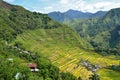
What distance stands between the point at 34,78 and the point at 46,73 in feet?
71.2

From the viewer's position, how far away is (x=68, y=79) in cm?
15188

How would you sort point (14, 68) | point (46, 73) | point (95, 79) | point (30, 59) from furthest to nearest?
point (30, 59), point (95, 79), point (46, 73), point (14, 68)

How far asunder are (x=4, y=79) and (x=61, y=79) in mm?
38370

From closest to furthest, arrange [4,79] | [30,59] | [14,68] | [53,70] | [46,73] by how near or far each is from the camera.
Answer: [4,79] < [14,68] < [46,73] < [53,70] < [30,59]

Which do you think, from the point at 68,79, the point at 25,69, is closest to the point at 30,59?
the point at 68,79

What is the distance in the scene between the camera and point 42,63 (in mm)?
158750

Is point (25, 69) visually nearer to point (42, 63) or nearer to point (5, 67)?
point (5, 67)

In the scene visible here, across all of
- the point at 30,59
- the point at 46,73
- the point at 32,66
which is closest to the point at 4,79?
the point at 46,73

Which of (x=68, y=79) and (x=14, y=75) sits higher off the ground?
(x=14, y=75)

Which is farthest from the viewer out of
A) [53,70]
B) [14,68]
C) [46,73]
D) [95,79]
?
[95,79]

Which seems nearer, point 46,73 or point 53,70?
point 46,73

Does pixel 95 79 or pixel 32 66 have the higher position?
pixel 32 66

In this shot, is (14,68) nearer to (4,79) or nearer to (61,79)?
(4,79)

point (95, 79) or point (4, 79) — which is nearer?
point (4, 79)
